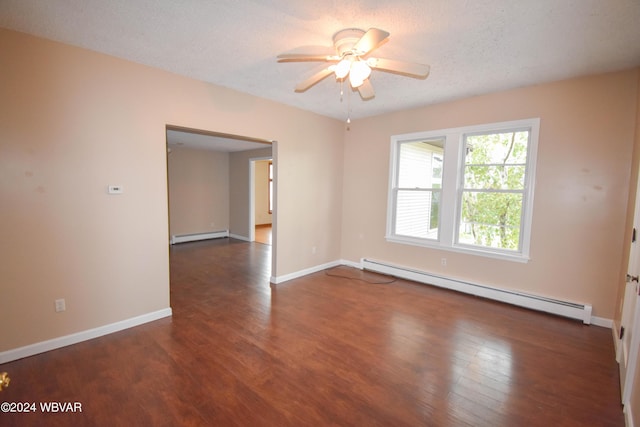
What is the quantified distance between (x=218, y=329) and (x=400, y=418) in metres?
1.90

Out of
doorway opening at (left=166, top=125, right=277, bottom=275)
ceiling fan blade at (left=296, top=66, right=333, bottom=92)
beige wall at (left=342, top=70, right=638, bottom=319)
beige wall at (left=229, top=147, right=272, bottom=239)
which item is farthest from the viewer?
beige wall at (left=229, top=147, right=272, bottom=239)

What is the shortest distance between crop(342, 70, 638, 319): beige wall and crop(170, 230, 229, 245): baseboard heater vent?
635 centimetres

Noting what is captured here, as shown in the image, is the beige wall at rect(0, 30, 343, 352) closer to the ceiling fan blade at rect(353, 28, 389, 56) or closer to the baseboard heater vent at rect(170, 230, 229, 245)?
the ceiling fan blade at rect(353, 28, 389, 56)

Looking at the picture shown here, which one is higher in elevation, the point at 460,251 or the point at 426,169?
the point at 426,169

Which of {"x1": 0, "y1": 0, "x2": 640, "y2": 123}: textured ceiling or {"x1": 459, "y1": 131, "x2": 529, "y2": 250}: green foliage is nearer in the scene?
{"x1": 0, "y1": 0, "x2": 640, "y2": 123}: textured ceiling

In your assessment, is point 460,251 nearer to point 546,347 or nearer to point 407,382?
point 546,347

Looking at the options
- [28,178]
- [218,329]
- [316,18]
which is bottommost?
[218,329]

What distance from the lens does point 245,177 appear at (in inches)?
302

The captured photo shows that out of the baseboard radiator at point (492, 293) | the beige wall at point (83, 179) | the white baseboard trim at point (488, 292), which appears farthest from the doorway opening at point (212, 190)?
the baseboard radiator at point (492, 293)

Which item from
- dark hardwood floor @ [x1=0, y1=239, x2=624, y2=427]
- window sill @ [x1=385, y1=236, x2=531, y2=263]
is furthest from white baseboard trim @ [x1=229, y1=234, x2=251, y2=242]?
window sill @ [x1=385, y1=236, x2=531, y2=263]

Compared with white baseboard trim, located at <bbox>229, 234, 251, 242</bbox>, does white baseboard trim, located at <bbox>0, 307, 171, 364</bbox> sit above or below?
below

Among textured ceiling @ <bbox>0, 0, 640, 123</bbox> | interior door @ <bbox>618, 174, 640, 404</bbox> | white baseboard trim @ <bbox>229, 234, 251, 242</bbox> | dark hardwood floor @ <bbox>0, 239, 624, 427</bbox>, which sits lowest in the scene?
dark hardwood floor @ <bbox>0, 239, 624, 427</bbox>

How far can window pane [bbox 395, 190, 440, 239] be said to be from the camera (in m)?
4.38

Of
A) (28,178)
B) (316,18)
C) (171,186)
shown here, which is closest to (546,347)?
(316,18)
